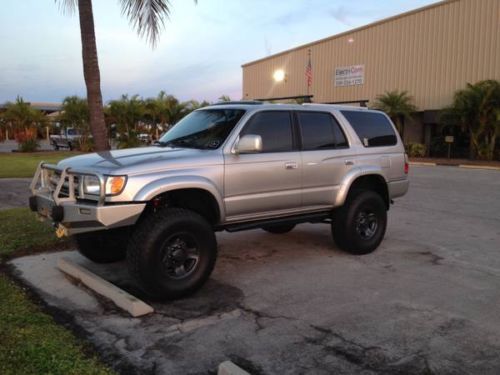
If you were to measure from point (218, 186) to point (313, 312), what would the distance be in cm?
157

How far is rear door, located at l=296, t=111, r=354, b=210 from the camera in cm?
601

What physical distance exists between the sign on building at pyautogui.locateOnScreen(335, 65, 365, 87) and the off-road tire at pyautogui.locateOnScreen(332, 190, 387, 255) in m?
26.8

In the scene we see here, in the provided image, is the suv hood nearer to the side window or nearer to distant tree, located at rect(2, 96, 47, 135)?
the side window

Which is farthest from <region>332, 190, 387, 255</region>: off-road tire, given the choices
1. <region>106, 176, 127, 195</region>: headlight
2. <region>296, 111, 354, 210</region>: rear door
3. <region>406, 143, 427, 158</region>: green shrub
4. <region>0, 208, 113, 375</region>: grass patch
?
<region>406, 143, 427, 158</region>: green shrub

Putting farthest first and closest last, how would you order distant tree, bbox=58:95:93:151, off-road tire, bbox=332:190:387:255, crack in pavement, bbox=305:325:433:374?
distant tree, bbox=58:95:93:151
off-road tire, bbox=332:190:387:255
crack in pavement, bbox=305:325:433:374

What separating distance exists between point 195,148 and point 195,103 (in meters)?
28.1

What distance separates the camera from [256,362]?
3637 millimetres

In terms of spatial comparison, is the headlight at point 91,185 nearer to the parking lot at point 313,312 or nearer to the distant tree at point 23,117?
the parking lot at point 313,312

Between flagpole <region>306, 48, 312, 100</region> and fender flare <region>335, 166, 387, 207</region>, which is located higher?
flagpole <region>306, 48, 312, 100</region>

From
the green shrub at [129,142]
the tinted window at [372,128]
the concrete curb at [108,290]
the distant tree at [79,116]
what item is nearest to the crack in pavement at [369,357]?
the concrete curb at [108,290]

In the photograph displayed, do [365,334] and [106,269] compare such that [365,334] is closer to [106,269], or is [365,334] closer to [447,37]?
[106,269]

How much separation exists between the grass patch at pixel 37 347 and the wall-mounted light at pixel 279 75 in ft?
117

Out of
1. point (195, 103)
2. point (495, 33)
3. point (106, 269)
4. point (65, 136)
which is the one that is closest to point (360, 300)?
point (106, 269)

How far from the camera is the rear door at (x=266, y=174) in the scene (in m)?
5.32
